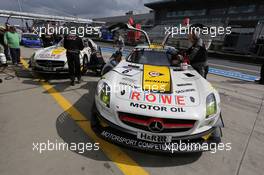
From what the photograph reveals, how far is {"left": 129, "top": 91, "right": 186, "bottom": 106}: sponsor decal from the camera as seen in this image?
7.53ft

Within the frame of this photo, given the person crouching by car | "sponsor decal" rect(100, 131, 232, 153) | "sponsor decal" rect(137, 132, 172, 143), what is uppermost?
the person crouching by car

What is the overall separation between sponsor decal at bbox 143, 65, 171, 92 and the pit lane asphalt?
957 millimetres

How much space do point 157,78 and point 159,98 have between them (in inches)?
25.4

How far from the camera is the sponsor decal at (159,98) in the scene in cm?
229

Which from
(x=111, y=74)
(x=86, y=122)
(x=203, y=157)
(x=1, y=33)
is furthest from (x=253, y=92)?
(x=1, y=33)

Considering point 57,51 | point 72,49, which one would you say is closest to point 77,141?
point 72,49

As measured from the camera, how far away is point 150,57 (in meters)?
3.82

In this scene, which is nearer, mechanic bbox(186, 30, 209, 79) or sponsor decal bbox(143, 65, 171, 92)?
sponsor decal bbox(143, 65, 171, 92)

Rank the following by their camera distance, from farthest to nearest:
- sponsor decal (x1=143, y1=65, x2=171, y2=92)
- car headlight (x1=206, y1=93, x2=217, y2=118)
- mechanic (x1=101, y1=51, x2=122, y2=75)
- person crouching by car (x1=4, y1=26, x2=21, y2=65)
Result: person crouching by car (x1=4, y1=26, x2=21, y2=65) → mechanic (x1=101, y1=51, x2=122, y2=75) → sponsor decal (x1=143, y1=65, x2=171, y2=92) → car headlight (x1=206, y1=93, x2=217, y2=118)

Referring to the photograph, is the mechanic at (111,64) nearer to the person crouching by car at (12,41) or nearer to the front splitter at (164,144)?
the front splitter at (164,144)

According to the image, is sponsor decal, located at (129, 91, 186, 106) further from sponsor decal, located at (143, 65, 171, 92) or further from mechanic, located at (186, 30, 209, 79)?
mechanic, located at (186, 30, 209, 79)

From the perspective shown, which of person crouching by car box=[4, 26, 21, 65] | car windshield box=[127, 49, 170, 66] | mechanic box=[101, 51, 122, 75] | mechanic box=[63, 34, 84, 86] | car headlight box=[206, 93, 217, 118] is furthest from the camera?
person crouching by car box=[4, 26, 21, 65]

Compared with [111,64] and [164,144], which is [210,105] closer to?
[164,144]

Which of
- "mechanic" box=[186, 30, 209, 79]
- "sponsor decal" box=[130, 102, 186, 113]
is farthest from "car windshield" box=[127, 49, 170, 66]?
"sponsor decal" box=[130, 102, 186, 113]
